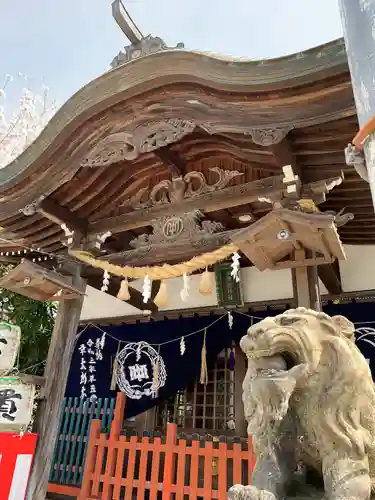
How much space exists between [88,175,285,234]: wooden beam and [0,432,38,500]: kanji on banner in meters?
2.93

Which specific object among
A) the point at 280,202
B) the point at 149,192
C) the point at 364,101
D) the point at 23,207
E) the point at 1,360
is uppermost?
the point at 149,192

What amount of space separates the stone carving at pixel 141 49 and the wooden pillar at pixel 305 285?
113 inches

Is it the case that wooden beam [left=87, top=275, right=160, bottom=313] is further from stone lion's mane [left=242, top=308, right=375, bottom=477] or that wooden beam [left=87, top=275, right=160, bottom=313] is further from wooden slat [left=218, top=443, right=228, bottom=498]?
stone lion's mane [left=242, top=308, right=375, bottom=477]

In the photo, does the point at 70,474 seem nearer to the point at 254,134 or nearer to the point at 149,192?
the point at 149,192

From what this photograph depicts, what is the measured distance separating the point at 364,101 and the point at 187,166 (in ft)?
13.8

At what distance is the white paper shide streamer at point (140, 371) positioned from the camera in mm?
6941

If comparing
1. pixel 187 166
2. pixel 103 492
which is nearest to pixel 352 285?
pixel 187 166

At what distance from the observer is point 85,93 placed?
5.10 meters

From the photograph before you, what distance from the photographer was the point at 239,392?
695 cm

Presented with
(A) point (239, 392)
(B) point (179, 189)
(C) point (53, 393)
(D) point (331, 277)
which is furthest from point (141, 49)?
(A) point (239, 392)

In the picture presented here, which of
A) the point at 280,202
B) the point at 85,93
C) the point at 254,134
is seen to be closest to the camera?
the point at 254,134

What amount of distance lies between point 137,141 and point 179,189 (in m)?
0.96

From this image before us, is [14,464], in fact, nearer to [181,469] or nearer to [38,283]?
[181,469]

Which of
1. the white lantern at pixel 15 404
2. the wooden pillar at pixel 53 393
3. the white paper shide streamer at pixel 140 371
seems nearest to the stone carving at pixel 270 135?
the wooden pillar at pixel 53 393
